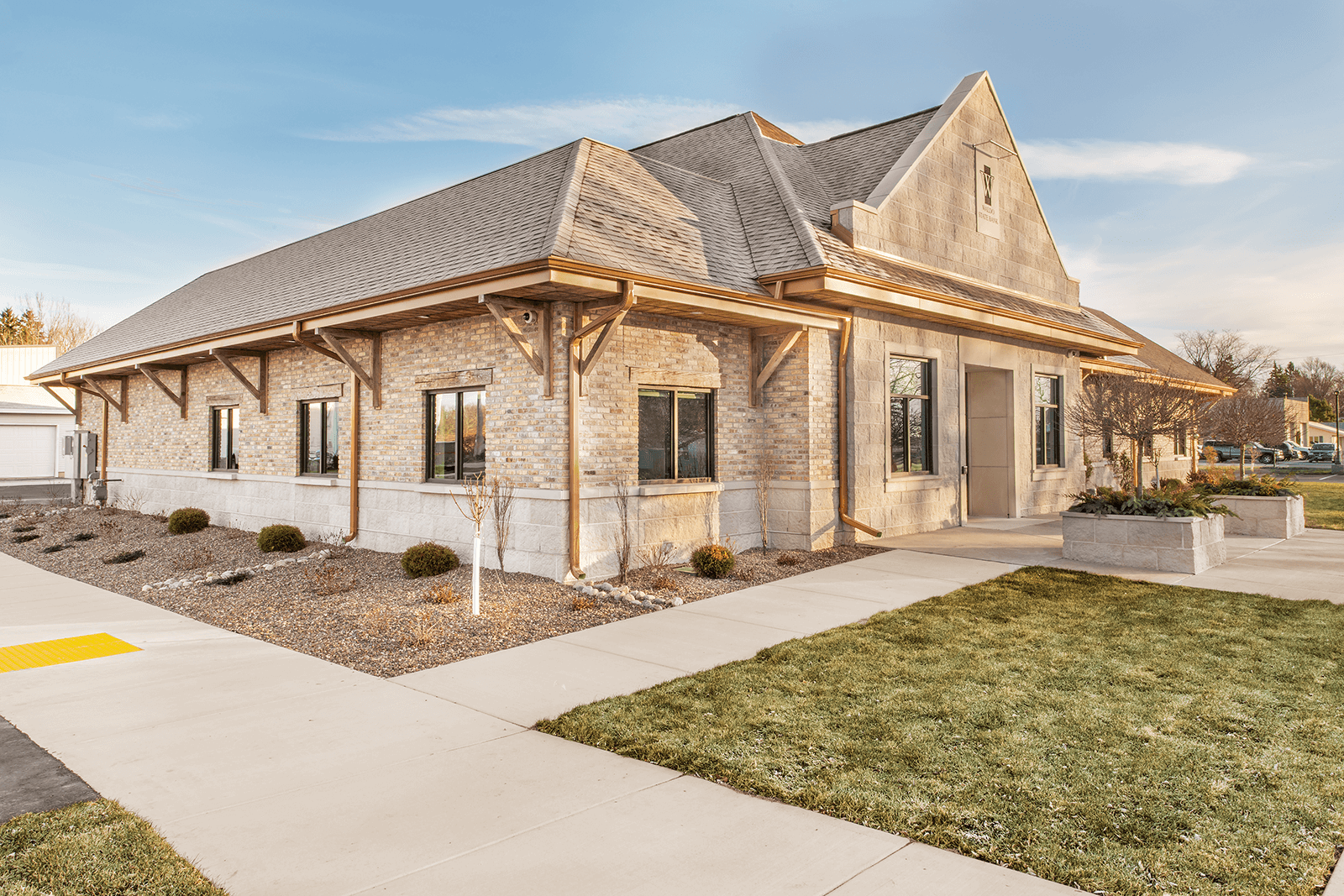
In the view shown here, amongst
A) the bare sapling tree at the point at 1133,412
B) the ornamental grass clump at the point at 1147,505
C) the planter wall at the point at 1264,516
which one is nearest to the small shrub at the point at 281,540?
the ornamental grass clump at the point at 1147,505

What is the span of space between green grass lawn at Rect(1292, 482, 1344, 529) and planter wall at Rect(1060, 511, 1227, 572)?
7.62 meters

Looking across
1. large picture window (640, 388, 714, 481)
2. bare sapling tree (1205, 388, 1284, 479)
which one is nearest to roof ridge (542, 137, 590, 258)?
large picture window (640, 388, 714, 481)

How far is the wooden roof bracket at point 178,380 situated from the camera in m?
18.5

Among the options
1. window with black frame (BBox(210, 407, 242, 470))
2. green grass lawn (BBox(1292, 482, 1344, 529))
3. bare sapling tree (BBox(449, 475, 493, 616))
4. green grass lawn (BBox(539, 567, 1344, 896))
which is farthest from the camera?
window with black frame (BBox(210, 407, 242, 470))

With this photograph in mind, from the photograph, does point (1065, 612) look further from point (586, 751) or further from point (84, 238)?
point (84, 238)

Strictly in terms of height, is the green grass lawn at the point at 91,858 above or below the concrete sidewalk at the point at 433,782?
above

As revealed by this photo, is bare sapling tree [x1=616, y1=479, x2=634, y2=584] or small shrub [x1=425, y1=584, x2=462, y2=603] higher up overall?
bare sapling tree [x1=616, y1=479, x2=634, y2=584]

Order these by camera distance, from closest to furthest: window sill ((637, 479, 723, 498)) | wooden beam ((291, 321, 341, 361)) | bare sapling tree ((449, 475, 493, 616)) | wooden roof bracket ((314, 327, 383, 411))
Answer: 1. bare sapling tree ((449, 475, 493, 616))
2. window sill ((637, 479, 723, 498))
3. wooden beam ((291, 321, 341, 361))
4. wooden roof bracket ((314, 327, 383, 411))

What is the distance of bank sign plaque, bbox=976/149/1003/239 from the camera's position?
1689cm

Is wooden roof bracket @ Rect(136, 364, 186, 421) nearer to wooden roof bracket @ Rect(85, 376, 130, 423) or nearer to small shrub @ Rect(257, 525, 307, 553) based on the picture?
wooden roof bracket @ Rect(85, 376, 130, 423)

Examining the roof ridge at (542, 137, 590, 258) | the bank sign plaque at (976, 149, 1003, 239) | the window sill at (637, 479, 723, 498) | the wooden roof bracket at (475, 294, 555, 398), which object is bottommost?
the window sill at (637, 479, 723, 498)

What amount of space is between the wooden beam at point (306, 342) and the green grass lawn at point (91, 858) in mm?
9840

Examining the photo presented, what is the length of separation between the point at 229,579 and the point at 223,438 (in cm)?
816

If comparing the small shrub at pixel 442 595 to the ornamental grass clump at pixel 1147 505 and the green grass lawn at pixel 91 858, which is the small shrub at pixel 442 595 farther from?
the ornamental grass clump at pixel 1147 505
